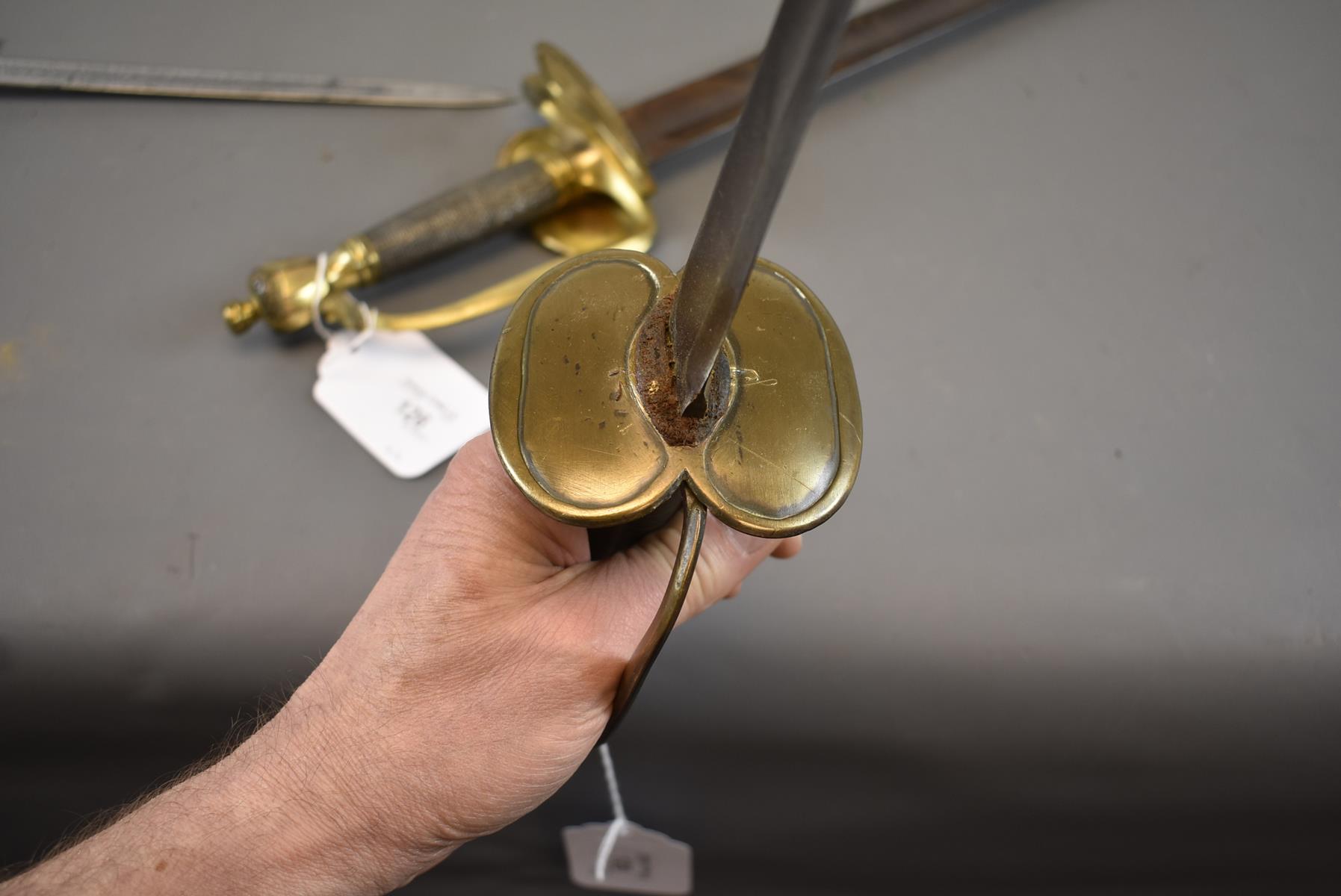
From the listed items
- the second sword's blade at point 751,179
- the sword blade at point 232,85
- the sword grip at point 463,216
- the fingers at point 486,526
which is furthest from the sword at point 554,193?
the second sword's blade at point 751,179

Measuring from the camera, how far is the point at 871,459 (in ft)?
2.63

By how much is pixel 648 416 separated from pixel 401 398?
421 mm

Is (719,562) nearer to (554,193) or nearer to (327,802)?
(327,802)

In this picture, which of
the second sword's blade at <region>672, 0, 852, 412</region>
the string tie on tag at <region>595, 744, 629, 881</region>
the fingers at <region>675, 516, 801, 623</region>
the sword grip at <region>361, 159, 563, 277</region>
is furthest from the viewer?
the sword grip at <region>361, 159, 563, 277</region>

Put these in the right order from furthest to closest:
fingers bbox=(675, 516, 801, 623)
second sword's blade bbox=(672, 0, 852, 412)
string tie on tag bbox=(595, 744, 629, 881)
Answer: string tie on tag bbox=(595, 744, 629, 881)
fingers bbox=(675, 516, 801, 623)
second sword's blade bbox=(672, 0, 852, 412)

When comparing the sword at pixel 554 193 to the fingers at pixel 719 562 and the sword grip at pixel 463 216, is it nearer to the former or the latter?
the sword grip at pixel 463 216

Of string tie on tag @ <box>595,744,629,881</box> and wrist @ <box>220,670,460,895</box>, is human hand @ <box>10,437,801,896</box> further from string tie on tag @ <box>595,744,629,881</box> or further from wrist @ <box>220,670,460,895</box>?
string tie on tag @ <box>595,744,629,881</box>

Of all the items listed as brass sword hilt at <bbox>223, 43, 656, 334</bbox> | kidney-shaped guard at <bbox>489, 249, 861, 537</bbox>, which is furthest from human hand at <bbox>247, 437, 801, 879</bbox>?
brass sword hilt at <bbox>223, 43, 656, 334</bbox>

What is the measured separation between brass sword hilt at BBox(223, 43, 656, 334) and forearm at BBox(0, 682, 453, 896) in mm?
371

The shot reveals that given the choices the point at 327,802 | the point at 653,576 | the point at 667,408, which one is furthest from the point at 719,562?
the point at 327,802

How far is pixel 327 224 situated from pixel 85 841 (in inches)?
23.1

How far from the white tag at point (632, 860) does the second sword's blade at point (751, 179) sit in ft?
1.45

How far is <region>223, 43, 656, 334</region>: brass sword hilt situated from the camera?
0.79 m

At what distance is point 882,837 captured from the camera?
2.40 ft
